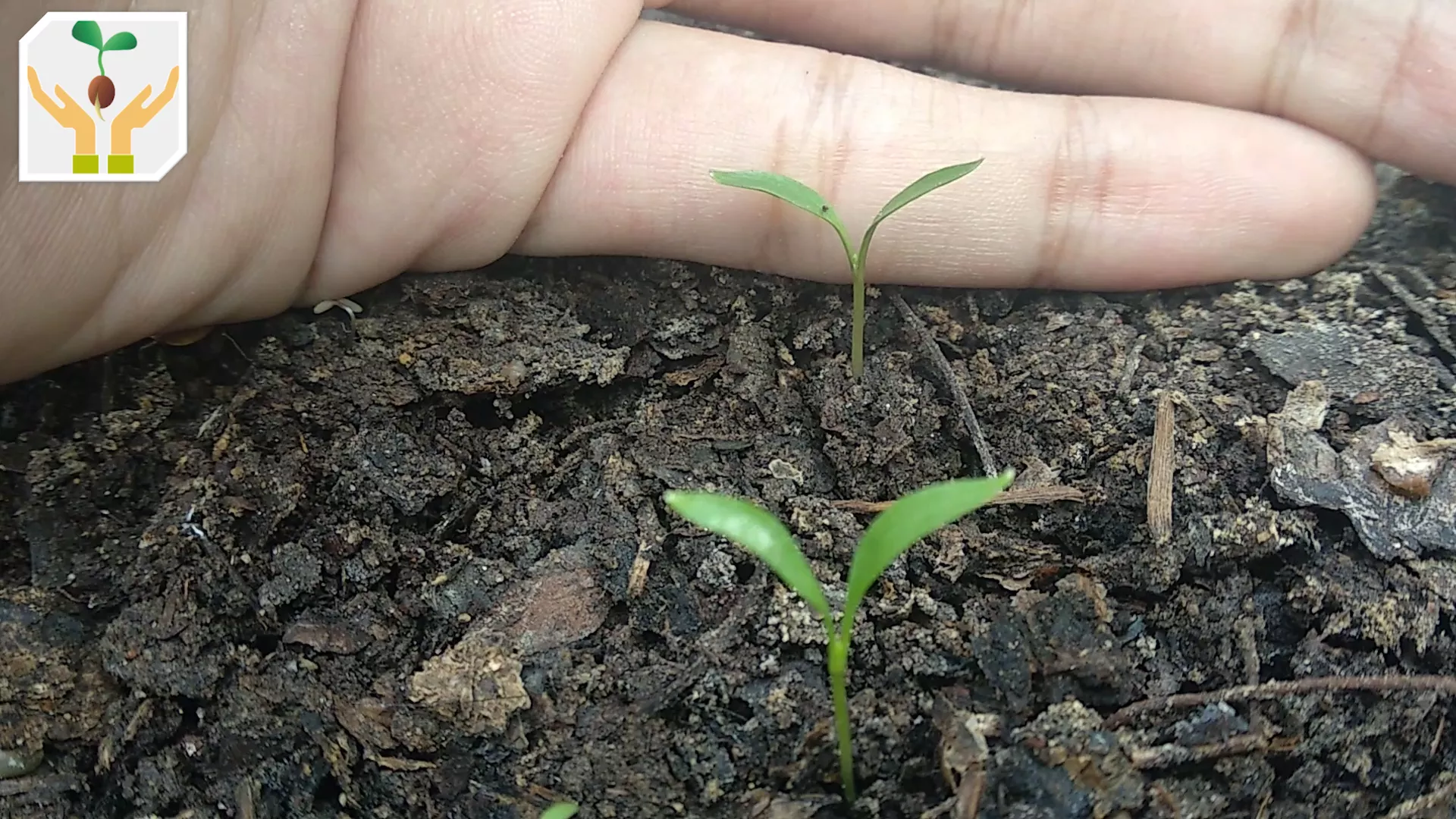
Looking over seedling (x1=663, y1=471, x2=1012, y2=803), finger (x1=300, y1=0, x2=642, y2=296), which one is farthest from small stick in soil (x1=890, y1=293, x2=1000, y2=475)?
finger (x1=300, y1=0, x2=642, y2=296)

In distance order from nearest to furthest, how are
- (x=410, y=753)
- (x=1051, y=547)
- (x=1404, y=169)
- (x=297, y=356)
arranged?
(x=410, y=753) < (x=1051, y=547) < (x=297, y=356) < (x=1404, y=169)

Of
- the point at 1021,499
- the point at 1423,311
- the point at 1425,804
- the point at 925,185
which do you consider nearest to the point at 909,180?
the point at 925,185

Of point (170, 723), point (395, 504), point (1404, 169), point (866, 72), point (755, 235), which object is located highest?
point (866, 72)

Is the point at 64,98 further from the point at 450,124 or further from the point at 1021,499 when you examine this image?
the point at 1021,499

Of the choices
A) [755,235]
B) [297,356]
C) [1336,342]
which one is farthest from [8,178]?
[1336,342]

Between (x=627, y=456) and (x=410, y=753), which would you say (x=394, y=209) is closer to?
(x=627, y=456)

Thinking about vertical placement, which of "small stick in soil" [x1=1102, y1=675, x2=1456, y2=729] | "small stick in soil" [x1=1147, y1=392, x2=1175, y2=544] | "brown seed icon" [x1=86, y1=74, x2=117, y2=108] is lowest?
"small stick in soil" [x1=1102, y1=675, x2=1456, y2=729]

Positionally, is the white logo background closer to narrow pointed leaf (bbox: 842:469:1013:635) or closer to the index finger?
the index finger

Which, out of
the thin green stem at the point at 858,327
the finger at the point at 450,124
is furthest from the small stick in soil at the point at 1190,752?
the finger at the point at 450,124
